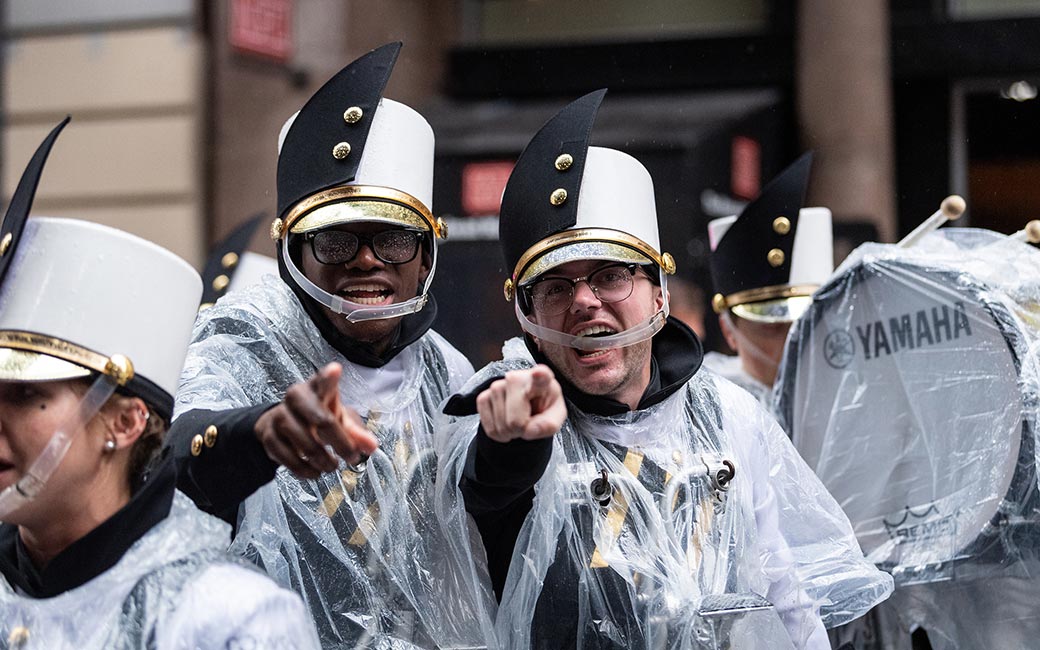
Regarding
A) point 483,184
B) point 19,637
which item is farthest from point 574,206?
point 483,184

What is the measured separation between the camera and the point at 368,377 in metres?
3.41

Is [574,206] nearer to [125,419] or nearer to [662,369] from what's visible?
[662,369]

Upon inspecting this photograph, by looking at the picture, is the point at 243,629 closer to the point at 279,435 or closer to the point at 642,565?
the point at 279,435

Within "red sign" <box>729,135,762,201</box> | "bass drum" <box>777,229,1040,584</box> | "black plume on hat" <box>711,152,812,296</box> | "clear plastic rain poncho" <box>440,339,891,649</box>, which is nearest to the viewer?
"clear plastic rain poncho" <box>440,339,891,649</box>

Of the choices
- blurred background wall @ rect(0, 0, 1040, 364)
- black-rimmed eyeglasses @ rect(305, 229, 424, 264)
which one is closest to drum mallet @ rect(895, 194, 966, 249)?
black-rimmed eyeglasses @ rect(305, 229, 424, 264)

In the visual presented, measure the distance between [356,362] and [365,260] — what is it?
0.24 meters

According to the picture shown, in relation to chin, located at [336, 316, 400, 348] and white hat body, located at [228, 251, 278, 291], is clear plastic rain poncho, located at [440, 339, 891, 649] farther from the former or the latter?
white hat body, located at [228, 251, 278, 291]

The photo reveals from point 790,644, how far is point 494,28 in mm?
7147

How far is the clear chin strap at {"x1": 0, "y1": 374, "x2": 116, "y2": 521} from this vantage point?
229cm

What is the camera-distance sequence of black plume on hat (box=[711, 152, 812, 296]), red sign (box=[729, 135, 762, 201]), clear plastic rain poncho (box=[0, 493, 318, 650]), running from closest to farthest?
clear plastic rain poncho (box=[0, 493, 318, 650])
black plume on hat (box=[711, 152, 812, 296])
red sign (box=[729, 135, 762, 201])

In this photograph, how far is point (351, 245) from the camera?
337 centimetres

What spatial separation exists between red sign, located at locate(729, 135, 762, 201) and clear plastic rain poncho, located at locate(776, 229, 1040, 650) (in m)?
4.66

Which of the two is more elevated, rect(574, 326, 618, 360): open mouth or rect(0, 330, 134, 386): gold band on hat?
rect(0, 330, 134, 386): gold band on hat

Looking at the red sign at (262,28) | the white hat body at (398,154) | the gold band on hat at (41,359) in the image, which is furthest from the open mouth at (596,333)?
the red sign at (262,28)
